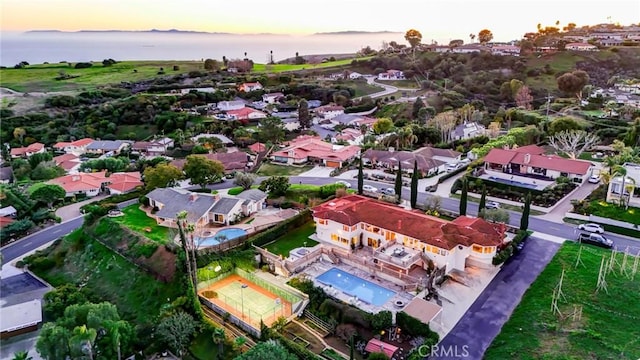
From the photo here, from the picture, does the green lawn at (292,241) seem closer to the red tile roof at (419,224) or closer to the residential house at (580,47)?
the red tile roof at (419,224)

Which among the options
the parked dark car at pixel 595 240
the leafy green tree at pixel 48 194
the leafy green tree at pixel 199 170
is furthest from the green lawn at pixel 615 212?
the leafy green tree at pixel 48 194

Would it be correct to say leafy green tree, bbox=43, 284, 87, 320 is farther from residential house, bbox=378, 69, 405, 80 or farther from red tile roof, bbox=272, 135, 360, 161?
residential house, bbox=378, 69, 405, 80

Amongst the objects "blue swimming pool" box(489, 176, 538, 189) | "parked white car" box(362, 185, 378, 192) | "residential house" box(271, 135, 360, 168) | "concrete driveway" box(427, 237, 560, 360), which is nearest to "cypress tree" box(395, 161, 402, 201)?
"parked white car" box(362, 185, 378, 192)

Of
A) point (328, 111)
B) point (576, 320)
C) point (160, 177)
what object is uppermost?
point (328, 111)

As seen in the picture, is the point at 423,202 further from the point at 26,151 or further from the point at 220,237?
the point at 26,151

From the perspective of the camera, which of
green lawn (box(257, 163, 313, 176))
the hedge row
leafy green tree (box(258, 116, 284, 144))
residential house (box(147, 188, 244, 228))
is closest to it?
the hedge row

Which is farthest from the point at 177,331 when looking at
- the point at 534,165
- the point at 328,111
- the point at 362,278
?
the point at 328,111
